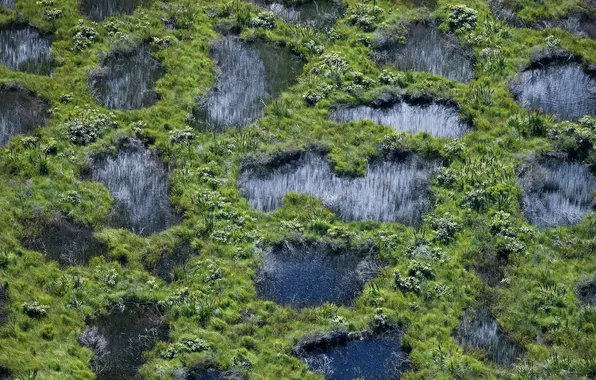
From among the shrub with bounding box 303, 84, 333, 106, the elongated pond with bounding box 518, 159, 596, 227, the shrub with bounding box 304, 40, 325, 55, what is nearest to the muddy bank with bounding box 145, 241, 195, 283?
the shrub with bounding box 303, 84, 333, 106

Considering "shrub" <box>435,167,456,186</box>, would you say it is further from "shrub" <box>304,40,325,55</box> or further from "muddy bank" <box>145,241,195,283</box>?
"muddy bank" <box>145,241,195,283</box>

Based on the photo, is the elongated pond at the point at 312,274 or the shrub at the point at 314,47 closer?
the elongated pond at the point at 312,274

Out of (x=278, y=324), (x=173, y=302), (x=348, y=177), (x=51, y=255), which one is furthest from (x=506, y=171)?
(x=51, y=255)

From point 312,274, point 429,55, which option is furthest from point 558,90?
point 312,274

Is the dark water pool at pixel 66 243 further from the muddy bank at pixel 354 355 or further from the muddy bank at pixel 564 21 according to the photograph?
the muddy bank at pixel 564 21

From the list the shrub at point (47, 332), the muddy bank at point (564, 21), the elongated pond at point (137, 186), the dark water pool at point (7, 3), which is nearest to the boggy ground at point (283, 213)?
the shrub at point (47, 332)
